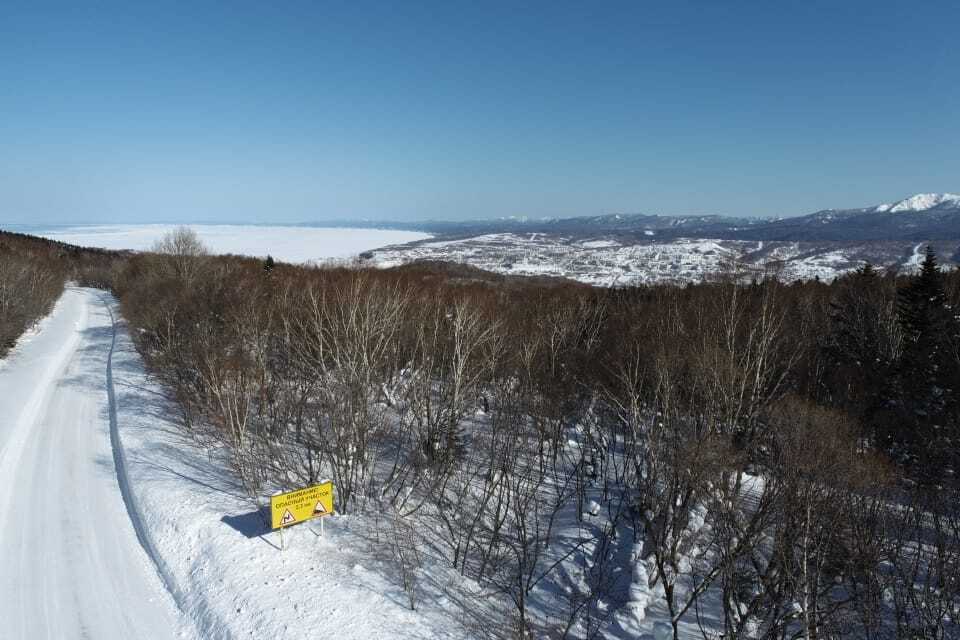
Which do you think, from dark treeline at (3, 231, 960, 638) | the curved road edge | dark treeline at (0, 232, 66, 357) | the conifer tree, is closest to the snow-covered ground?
the curved road edge

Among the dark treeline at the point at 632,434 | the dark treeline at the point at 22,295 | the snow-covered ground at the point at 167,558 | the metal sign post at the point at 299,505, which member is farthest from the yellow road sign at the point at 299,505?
the dark treeline at the point at 22,295

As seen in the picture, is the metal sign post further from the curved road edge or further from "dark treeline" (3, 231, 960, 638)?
"dark treeline" (3, 231, 960, 638)

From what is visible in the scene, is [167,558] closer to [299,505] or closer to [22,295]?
[299,505]

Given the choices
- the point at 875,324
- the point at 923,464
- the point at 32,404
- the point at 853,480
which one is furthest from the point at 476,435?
the point at 875,324

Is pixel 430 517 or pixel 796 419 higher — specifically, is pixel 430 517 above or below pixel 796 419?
below

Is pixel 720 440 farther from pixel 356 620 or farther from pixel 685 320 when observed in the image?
pixel 685 320

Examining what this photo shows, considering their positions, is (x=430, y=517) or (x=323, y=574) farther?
(x=430, y=517)
